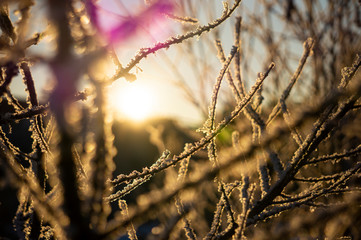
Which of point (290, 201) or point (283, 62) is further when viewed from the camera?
point (283, 62)

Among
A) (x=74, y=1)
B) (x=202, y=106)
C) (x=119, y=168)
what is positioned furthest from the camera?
(x=119, y=168)

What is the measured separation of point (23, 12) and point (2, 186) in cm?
45

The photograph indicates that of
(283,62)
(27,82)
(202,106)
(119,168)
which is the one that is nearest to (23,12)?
(27,82)

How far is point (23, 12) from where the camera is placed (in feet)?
2.47

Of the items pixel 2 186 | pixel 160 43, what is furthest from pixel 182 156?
pixel 2 186

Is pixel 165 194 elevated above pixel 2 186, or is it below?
below

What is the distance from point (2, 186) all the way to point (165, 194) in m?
0.35

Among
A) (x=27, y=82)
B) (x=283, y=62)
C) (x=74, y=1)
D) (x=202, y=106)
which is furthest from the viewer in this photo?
(x=283, y=62)

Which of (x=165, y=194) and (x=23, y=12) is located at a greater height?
(x=23, y=12)

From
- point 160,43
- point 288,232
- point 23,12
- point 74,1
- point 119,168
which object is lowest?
point 288,232

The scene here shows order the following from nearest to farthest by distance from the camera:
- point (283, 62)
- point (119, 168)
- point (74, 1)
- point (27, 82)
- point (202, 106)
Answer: point (74, 1)
point (27, 82)
point (202, 106)
point (283, 62)
point (119, 168)

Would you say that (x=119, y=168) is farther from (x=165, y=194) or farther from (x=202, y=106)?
(x=165, y=194)

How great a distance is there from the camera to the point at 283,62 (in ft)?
8.53

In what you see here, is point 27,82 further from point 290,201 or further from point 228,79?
point 290,201
